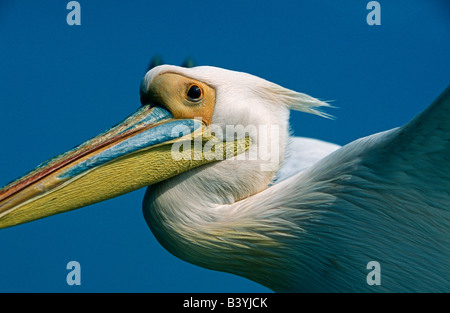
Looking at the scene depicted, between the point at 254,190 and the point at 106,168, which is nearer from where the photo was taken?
the point at 106,168

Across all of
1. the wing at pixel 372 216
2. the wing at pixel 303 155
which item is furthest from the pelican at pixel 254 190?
the wing at pixel 303 155

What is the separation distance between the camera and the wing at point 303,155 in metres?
3.32

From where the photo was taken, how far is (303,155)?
351 cm

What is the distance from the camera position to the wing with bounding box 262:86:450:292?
1.75 meters

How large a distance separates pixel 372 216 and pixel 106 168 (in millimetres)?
1255

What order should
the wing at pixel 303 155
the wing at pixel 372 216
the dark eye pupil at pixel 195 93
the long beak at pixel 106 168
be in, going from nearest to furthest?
the wing at pixel 372 216 < the long beak at pixel 106 168 < the dark eye pupil at pixel 195 93 < the wing at pixel 303 155

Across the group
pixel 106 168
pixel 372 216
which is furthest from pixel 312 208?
pixel 106 168

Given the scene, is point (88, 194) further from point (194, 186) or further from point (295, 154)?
point (295, 154)

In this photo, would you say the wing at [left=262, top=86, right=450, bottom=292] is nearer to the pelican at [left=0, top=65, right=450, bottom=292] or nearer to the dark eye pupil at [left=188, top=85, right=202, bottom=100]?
the pelican at [left=0, top=65, right=450, bottom=292]

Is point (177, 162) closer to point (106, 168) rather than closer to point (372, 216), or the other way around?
point (106, 168)

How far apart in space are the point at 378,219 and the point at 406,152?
0.36 m

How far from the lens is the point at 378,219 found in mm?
1884

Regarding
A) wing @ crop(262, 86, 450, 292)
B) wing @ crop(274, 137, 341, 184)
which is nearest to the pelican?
wing @ crop(262, 86, 450, 292)

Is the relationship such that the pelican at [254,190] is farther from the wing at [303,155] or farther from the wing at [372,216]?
the wing at [303,155]
